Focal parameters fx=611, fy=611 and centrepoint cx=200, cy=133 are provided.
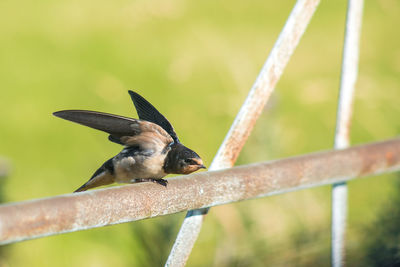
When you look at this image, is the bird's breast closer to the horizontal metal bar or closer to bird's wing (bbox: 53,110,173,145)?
bird's wing (bbox: 53,110,173,145)

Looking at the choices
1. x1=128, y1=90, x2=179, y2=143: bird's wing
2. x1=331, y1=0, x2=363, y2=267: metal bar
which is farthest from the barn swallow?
x1=331, y1=0, x2=363, y2=267: metal bar

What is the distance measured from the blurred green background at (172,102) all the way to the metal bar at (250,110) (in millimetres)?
442

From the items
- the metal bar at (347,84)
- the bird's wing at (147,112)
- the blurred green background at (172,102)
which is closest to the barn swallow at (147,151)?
the bird's wing at (147,112)

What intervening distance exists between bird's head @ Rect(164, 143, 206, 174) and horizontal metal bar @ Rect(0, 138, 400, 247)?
27cm

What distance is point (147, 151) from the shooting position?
49.1 inches

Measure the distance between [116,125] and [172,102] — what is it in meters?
0.64

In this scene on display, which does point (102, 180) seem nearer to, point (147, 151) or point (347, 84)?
point (147, 151)

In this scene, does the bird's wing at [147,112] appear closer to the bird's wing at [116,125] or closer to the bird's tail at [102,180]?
the bird's wing at [116,125]

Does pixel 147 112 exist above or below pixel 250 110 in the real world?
above

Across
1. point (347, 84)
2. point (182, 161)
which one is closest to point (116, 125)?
point (182, 161)

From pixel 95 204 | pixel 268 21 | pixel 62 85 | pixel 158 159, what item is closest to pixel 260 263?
pixel 158 159

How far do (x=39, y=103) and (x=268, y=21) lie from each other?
750mm

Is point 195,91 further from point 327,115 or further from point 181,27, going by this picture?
point 327,115

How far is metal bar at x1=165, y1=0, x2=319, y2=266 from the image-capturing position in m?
0.90
